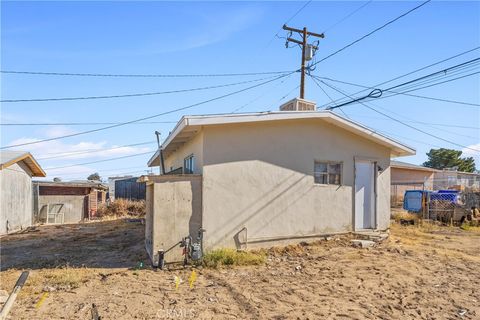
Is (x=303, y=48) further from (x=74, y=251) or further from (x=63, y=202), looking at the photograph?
(x=63, y=202)

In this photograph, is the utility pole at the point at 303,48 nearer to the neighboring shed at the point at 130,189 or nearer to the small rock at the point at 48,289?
the small rock at the point at 48,289

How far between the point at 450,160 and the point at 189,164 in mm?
50536

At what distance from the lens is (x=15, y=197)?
724 inches

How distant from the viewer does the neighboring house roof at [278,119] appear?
946 cm

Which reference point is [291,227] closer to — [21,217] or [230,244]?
[230,244]

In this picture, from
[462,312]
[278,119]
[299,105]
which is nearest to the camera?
[462,312]

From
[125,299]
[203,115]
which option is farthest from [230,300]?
[203,115]

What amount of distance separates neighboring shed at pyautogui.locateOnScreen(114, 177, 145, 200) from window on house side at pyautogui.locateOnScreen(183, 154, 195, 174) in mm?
20864

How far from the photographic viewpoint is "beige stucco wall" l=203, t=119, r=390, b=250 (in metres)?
9.87

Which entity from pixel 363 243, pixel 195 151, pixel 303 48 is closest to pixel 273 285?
pixel 363 243

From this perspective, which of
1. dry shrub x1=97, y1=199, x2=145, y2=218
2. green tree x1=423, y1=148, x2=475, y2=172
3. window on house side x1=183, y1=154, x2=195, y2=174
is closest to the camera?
window on house side x1=183, y1=154, x2=195, y2=174

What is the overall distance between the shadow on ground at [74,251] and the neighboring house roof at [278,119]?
3566 millimetres

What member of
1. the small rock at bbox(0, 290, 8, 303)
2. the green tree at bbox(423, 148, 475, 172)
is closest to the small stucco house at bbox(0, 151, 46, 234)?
the small rock at bbox(0, 290, 8, 303)

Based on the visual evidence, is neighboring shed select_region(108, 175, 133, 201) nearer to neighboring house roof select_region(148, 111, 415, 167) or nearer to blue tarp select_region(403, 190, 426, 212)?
blue tarp select_region(403, 190, 426, 212)
